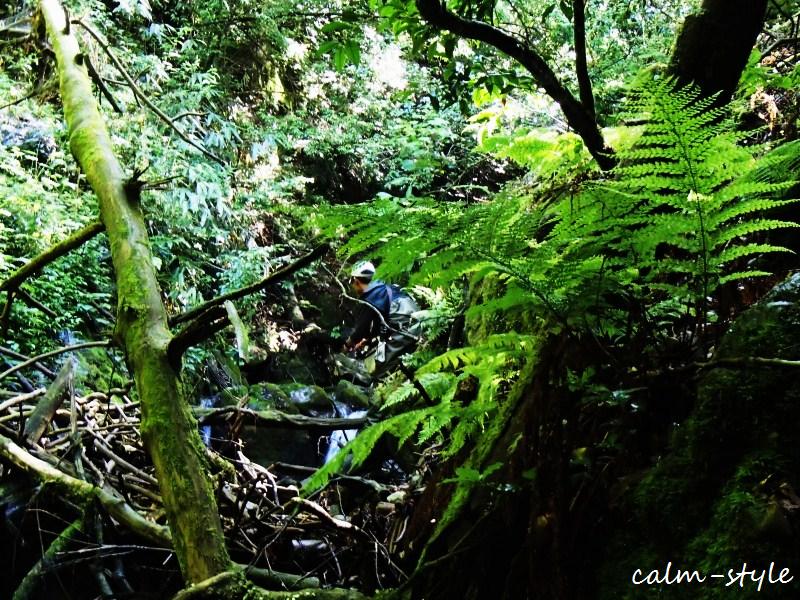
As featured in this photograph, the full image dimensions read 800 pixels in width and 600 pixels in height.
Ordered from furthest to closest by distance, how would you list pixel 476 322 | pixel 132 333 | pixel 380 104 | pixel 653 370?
pixel 380 104
pixel 476 322
pixel 132 333
pixel 653 370

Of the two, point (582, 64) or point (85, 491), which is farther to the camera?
point (85, 491)

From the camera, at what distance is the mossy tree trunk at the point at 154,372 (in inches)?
65.9

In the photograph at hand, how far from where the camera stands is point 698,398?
3.69 feet

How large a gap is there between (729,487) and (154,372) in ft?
5.88

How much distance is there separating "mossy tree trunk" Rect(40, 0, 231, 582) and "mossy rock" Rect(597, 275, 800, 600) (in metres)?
1.19

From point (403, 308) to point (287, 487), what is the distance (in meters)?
4.26

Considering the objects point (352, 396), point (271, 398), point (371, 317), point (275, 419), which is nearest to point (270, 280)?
point (275, 419)

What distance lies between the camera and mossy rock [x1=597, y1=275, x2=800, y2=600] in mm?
854

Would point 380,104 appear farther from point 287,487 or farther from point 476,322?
point 287,487

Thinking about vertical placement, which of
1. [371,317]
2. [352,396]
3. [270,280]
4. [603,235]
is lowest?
[603,235]

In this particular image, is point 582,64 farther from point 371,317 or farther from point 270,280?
point 371,317

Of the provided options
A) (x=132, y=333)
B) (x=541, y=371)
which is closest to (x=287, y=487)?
(x=132, y=333)

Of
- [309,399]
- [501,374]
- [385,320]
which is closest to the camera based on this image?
[501,374]

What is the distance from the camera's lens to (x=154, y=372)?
78.3 inches
